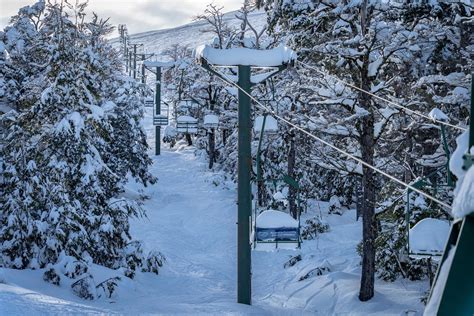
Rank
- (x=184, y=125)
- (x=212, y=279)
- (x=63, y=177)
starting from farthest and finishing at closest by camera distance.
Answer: (x=184, y=125)
(x=212, y=279)
(x=63, y=177)

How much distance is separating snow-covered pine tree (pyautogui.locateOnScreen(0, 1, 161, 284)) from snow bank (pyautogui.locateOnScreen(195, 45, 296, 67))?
19.9 feet

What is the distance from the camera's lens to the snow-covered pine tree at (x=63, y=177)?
46.6 feet

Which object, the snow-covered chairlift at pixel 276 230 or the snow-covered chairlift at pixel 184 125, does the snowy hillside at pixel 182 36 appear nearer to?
the snow-covered chairlift at pixel 184 125

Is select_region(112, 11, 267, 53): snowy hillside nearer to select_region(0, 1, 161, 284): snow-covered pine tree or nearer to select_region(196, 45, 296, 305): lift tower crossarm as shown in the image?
select_region(0, 1, 161, 284): snow-covered pine tree

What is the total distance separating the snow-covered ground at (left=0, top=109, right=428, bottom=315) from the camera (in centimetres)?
1084

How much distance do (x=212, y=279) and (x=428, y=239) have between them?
10.9 metres

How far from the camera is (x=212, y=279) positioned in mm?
17469

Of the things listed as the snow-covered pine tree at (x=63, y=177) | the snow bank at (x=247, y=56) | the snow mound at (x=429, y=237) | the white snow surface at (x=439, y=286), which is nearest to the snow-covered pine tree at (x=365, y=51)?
the snow bank at (x=247, y=56)

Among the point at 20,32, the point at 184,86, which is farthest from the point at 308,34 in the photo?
the point at 184,86

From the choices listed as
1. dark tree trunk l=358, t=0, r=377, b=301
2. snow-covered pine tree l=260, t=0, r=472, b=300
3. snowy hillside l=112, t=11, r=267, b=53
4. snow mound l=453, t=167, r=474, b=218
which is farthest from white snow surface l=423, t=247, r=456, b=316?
snowy hillside l=112, t=11, r=267, b=53

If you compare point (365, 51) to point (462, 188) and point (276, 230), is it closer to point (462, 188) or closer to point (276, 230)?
point (276, 230)

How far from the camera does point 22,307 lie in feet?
28.7

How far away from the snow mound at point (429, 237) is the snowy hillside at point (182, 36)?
105 metres

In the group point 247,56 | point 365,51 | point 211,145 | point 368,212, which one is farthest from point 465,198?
point 211,145
